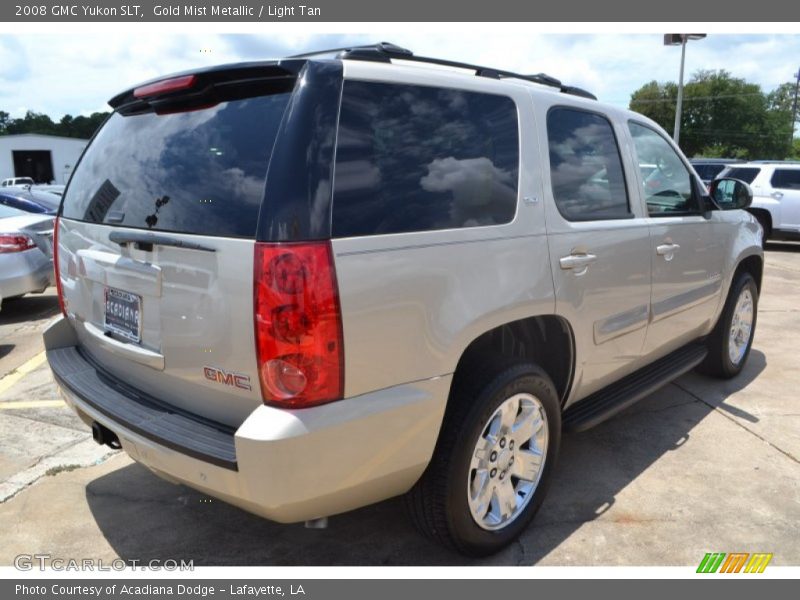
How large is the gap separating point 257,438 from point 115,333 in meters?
Answer: 1.01

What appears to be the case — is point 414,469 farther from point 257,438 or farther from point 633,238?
point 633,238

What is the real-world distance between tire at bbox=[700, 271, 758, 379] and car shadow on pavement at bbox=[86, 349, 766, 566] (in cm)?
131

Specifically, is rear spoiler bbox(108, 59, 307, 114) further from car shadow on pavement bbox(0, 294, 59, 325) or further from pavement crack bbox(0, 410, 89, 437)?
car shadow on pavement bbox(0, 294, 59, 325)

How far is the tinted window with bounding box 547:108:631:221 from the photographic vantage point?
3.01 m

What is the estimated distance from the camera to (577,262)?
2924 millimetres

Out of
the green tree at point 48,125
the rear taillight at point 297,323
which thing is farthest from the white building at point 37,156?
the rear taillight at point 297,323

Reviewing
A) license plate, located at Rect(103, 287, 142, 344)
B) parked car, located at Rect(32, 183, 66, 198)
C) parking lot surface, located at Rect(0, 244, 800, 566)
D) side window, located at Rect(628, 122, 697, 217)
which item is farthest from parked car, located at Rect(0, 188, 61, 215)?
Answer: side window, located at Rect(628, 122, 697, 217)

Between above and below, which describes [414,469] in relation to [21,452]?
above

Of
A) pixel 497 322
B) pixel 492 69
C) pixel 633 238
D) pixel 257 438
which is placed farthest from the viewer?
pixel 633 238

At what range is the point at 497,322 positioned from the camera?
8.27 feet

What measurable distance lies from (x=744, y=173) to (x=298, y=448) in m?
14.7

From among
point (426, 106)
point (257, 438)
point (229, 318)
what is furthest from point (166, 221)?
point (426, 106)

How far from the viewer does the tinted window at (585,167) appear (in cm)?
301

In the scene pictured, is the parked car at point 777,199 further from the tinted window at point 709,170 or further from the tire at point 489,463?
the tire at point 489,463
